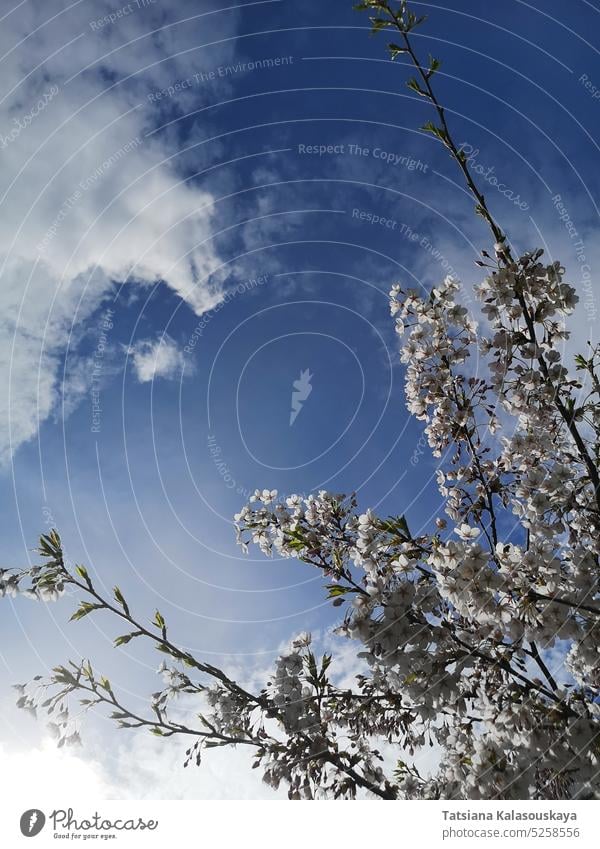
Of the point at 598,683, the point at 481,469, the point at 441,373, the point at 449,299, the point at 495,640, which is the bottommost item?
the point at 598,683

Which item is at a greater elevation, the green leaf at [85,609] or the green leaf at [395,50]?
the green leaf at [395,50]

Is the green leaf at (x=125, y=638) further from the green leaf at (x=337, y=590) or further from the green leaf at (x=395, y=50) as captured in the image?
the green leaf at (x=395, y=50)

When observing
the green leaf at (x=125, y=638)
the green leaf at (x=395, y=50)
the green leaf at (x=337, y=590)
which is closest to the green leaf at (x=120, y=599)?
the green leaf at (x=125, y=638)

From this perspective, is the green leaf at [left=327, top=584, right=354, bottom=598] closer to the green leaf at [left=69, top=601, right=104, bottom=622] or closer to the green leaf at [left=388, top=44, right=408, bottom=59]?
the green leaf at [left=69, top=601, right=104, bottom=622]

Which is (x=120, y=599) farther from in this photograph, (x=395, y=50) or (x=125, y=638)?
(x=395, y=50)

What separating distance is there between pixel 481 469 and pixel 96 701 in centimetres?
492

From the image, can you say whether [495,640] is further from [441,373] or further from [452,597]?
[441,373]

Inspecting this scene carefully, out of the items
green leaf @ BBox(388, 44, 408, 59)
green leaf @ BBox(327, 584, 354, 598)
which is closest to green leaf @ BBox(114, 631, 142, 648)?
green leaf @ BBox(327, 584, 354, 598)

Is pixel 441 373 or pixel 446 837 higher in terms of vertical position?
pixel 441 373

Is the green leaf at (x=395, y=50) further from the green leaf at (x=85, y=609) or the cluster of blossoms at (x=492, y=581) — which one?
the green leaf at (x=85, y=609)

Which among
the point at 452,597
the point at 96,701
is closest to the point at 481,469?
the point at 452,597

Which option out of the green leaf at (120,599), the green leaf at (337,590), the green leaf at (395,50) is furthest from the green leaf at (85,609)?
the green leaf at (395,50)

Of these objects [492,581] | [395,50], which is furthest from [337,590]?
[395,50]

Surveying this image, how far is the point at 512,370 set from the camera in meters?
5.04
